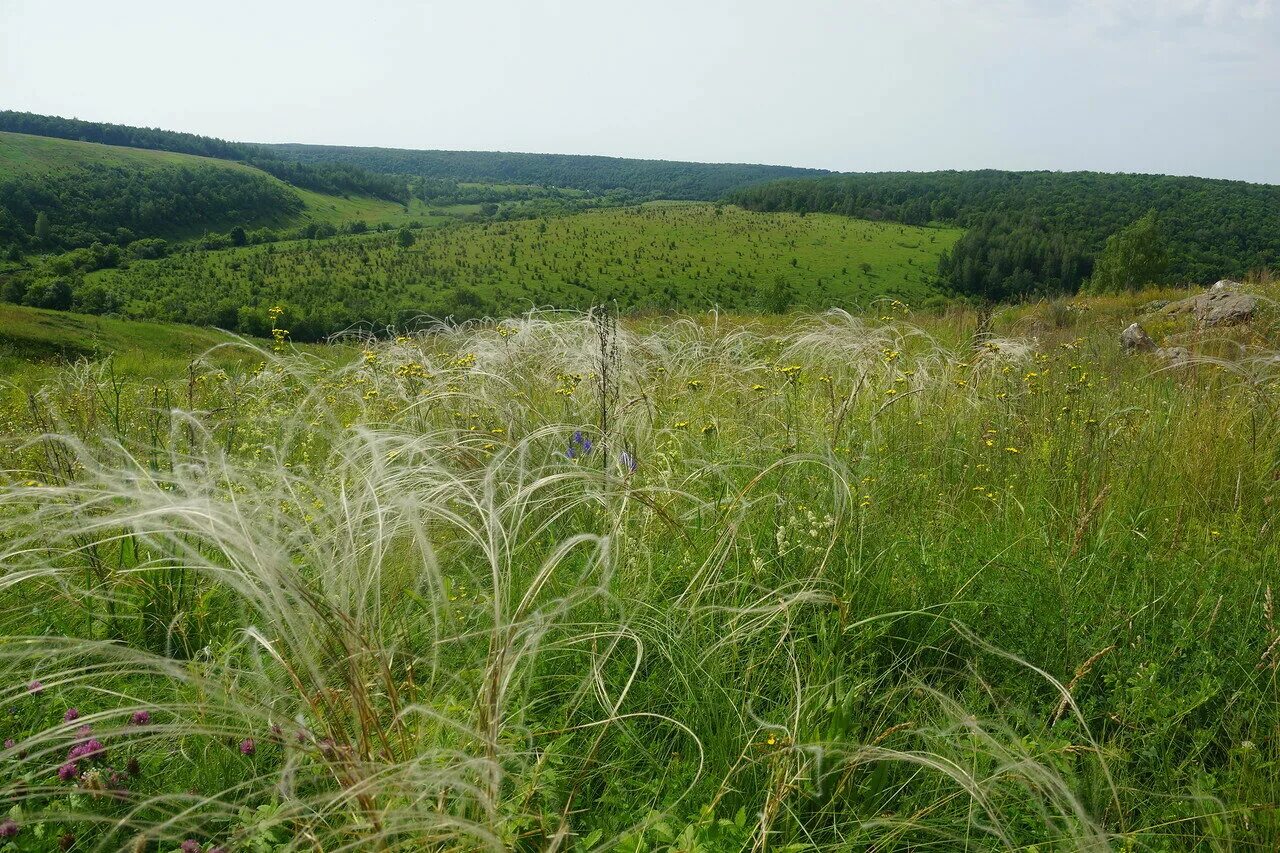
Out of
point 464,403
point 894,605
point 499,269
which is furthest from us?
point 499,269

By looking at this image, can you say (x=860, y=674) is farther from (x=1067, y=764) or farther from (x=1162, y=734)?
(x=1162, y=734)

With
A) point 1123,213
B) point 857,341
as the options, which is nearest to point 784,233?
point 1123,213

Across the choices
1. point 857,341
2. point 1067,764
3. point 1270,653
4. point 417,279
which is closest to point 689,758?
point 1067,764

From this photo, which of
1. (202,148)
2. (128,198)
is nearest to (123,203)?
(128,198)

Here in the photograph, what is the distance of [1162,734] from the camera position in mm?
1829

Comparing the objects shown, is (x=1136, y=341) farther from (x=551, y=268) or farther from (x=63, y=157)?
(x=63, y=157)

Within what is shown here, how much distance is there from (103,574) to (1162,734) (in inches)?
131

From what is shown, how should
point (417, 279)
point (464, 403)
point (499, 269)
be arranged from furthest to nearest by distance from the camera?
point (499, 269) < point (417, 279) < point (464, 403)

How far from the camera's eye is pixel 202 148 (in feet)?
628

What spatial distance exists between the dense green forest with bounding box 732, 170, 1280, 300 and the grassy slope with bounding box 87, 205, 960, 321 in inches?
363

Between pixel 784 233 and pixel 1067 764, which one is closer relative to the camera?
pixel 1067 764

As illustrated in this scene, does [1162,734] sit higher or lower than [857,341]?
lower

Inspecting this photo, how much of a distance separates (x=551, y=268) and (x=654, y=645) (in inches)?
4116

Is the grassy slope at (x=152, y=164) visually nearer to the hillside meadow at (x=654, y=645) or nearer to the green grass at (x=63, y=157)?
the green grass at (x=63, y=157)
